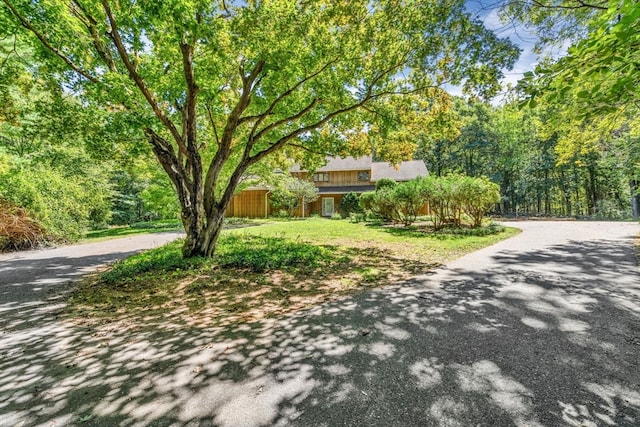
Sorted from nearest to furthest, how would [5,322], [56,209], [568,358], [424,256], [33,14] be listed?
[568,358]
[5,322]
[33,14]
[424,256]
[56,209]

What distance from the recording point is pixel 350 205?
2341 cm

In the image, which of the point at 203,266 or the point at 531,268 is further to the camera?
the point at 203,266

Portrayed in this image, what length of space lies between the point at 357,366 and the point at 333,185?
91.5 ft

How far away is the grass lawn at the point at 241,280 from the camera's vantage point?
13.8 feet

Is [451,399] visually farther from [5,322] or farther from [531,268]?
[5,322]

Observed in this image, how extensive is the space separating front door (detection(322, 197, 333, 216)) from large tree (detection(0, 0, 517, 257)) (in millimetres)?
20254

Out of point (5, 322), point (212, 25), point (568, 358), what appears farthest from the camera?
point (212, 25)

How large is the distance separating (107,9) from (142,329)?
5545 millimetres

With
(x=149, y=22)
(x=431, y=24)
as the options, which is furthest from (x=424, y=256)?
(x=149, y=22)

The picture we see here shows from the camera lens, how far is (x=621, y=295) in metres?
4.17

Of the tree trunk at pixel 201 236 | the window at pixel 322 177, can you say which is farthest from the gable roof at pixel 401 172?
the tree trunk at pixel 201 236

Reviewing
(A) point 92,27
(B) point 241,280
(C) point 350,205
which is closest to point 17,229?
(A) point 92,27

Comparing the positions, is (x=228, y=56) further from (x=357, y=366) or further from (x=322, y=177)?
(x=322, y=177)

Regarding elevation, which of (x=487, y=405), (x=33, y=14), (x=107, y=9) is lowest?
(x=487, y=405)
